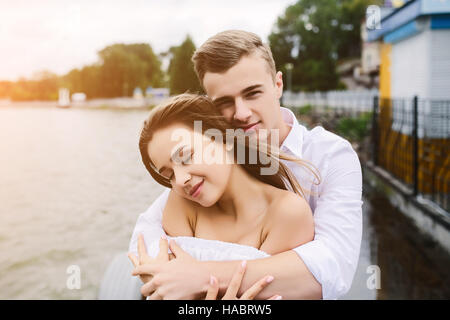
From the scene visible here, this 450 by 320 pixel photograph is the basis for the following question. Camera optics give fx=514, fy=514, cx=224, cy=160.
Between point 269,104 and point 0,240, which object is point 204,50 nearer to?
point 269,104

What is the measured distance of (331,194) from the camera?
47.5 inches

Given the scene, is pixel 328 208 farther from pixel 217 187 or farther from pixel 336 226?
pixel 217 187

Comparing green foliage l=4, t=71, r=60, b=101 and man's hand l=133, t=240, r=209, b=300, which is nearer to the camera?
man's hand l=133, t=240, r=209, b=300

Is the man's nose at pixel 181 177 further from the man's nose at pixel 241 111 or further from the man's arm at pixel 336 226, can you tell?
the man's arm at pixel 336 226

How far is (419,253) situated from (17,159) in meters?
11.0

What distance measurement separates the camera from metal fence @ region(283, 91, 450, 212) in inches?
223

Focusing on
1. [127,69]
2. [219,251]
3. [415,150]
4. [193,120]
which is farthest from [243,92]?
[415,150]

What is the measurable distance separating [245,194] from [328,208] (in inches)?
7.6

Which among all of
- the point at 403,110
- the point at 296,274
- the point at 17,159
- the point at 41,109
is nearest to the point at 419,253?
the point at 403,110

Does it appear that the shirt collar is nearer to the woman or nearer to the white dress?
the woman

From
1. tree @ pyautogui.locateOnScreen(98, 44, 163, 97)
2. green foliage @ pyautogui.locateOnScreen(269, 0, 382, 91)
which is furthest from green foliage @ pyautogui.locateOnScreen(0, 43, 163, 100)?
green foliage @ pyautogui.locateOnScreen(269, 0, 382, 91)

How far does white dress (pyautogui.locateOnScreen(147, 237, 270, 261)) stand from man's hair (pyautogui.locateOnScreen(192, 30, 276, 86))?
1.25 feet

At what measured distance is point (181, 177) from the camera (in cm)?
111

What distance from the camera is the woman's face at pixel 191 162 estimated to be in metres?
1.12
